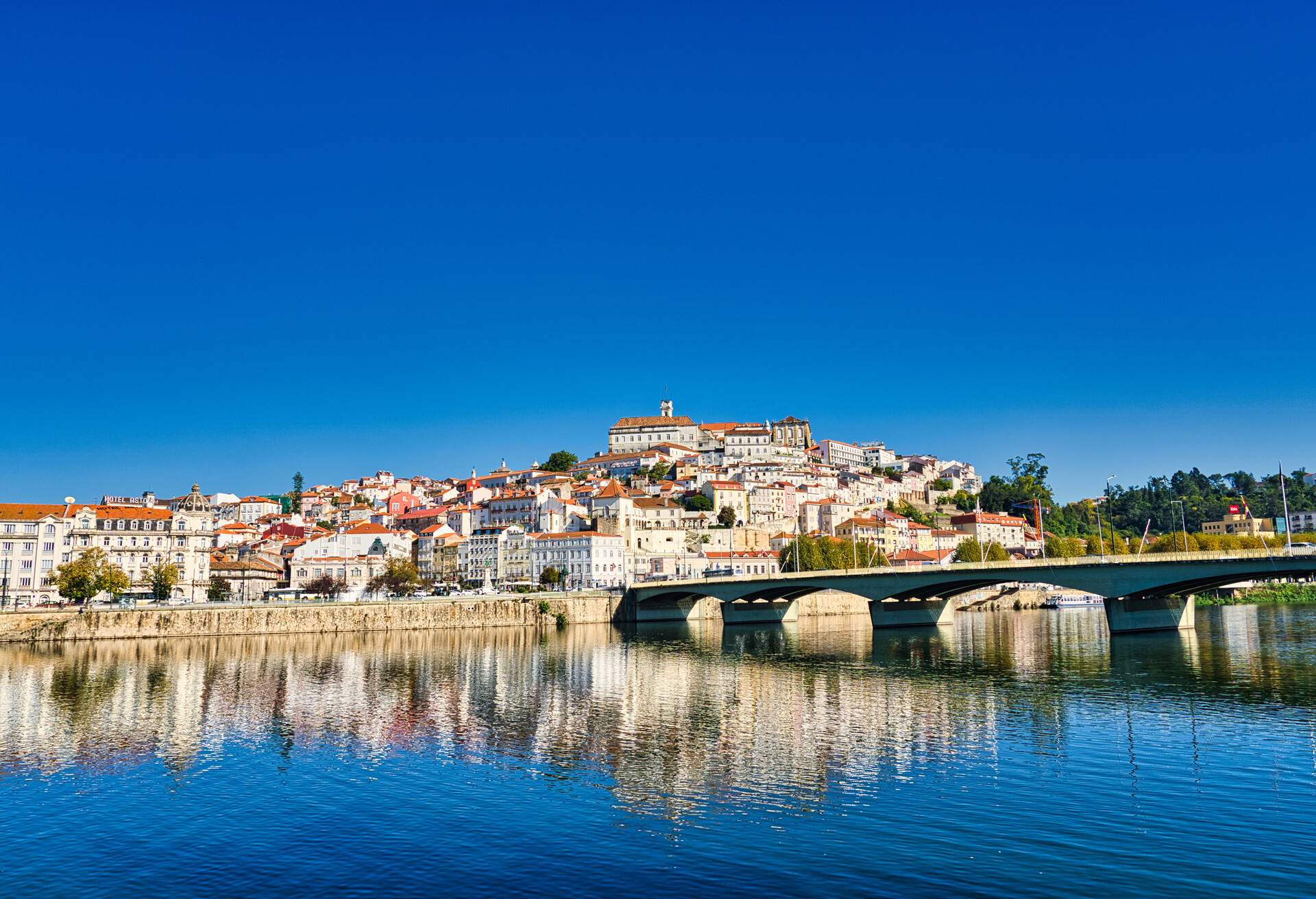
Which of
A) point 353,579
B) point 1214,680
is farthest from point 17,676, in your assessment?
point 353,579

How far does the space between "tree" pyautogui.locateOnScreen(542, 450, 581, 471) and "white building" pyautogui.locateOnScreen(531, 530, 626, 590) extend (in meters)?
62.8

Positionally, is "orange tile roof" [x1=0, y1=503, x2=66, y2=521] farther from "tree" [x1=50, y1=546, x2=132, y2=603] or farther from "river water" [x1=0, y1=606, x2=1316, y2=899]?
"river water" [x1=0, y1=606, x2=1316, y2=899]

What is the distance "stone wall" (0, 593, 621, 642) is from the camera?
69.2 m

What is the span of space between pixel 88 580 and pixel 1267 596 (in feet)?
404

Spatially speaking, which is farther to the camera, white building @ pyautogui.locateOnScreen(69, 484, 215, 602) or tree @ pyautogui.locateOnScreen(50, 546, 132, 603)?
white building @ pyautogui.locateOnScreen(69, 484, 215, 602)

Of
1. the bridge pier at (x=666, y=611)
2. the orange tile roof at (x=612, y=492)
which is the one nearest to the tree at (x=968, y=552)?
the orange tile roof at (x=612, y=492)

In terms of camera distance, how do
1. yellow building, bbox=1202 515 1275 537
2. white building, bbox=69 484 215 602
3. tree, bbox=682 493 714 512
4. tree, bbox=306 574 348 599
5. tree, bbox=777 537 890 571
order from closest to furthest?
white building, bbox=69 484 215 602 < tree, bbox=306 574 348 599 < tree, bbox=777 537 890 571 < tree, bbox=682 493 714 512 < yellow building, bbox=1202 515 1275 537

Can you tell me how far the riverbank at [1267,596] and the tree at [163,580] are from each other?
104 m

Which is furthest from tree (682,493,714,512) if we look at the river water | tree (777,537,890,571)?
the river water

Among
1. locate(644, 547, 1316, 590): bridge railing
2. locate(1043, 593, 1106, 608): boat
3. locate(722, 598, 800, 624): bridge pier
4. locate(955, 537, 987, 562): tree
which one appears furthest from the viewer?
locate(955, 537, 987, 562): tree

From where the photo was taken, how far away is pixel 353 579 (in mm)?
112375

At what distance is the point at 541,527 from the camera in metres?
134

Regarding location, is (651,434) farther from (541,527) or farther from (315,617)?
(315,617)

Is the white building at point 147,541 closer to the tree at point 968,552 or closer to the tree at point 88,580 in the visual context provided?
the tree at point 88,580
